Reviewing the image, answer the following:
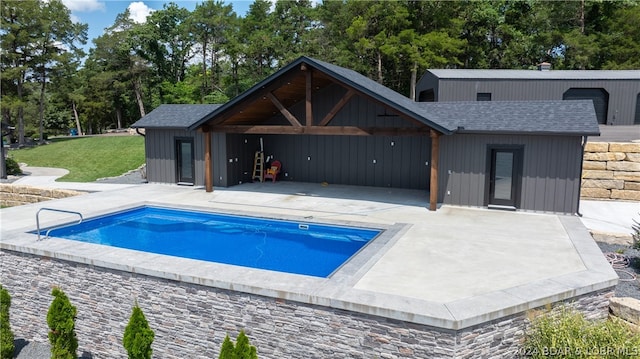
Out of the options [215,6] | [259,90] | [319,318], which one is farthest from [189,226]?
[215,6]

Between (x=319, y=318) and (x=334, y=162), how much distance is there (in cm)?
1073

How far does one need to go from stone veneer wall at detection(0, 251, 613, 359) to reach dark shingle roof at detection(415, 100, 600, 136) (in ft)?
18.8

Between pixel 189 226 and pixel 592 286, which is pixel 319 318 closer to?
pixel 592 286

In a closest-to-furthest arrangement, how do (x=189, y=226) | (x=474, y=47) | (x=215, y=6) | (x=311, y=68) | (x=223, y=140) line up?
(x=189, y=226) < (x=311, y=68) < (x=223, y=140) < (x=474, y=47) < (x=215, y=6)

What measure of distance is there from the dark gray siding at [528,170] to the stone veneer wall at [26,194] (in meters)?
12.4

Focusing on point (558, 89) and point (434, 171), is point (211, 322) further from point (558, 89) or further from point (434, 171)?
point (558, 89)

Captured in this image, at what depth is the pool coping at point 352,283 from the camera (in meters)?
5.41

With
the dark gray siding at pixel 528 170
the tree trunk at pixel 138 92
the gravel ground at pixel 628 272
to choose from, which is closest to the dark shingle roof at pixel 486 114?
the dark gray siding at pixel 528 170

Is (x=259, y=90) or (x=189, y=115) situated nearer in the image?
(x=259, y=90)

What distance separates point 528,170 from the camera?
11.6 metres

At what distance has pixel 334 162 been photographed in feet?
53.5

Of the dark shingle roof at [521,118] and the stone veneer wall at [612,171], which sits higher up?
the dark shingle roof at [521,118]

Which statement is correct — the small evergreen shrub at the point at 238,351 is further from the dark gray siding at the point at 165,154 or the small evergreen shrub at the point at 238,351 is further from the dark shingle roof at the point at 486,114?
the dark gray siding at the point at 165,154

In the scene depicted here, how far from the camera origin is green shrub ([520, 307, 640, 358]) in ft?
17.6
